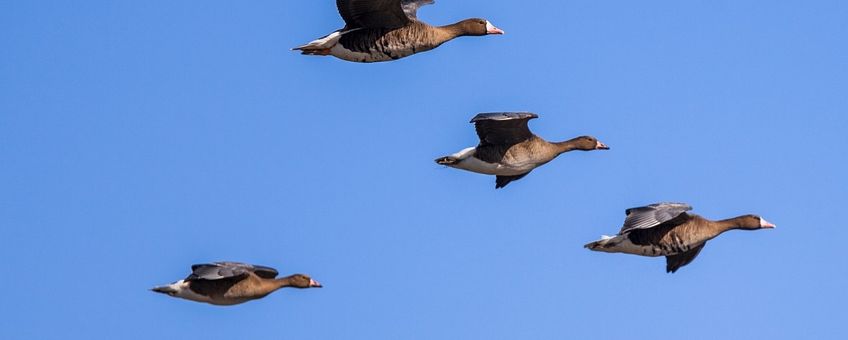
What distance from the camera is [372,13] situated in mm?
40375

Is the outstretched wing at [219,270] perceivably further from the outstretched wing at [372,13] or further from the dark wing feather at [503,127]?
the dark wing feather at [503,127]

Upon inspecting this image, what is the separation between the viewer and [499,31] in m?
43.3

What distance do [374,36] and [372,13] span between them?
504mm

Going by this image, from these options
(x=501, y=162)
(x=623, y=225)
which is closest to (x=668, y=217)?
(x=623, y=225)

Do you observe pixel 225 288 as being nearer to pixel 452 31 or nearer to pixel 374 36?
pixel 374 36

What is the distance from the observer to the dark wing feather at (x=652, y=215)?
40.3 m

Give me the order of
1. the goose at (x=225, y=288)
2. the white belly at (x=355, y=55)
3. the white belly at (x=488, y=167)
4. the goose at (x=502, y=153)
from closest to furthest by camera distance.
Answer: the goose at (x=225, y=288) < the white belly at (x=355, y=55) < the goose at (x=502, y=153) < the white belly at (x=488, y=167)

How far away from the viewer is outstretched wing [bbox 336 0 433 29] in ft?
131

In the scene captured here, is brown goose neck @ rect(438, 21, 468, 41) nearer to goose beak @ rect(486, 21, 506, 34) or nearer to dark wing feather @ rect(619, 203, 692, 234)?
goose beak @ rect(486, 21, 506, 34)

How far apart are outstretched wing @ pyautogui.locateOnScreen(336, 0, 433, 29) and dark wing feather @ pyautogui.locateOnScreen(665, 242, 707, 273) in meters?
7.35

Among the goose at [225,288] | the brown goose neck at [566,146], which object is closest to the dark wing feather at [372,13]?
the brown goose neck at [566,146]

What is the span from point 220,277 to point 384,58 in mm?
5434

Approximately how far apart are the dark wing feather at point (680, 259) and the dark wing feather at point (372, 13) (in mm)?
7392

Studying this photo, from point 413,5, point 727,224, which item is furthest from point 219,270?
point 727,224
